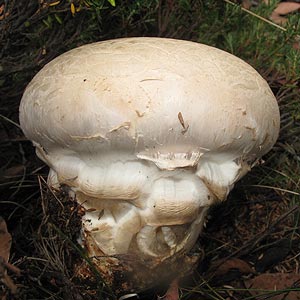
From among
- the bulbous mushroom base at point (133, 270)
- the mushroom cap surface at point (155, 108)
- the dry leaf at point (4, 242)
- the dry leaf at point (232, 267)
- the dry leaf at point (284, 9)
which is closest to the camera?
the mushroom cap surface at point (155, 108)

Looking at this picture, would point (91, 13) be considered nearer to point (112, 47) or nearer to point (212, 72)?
point (112, 47)

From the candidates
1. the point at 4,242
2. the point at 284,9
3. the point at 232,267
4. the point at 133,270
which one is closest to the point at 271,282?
the point at 232,267

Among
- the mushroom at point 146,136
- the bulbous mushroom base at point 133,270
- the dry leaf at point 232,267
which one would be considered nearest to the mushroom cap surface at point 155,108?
the mushroom at point 146,136

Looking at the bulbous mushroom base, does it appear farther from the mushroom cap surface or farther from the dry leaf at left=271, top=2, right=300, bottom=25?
the dry leaf at left=271, top=2, right=300, bottom=25

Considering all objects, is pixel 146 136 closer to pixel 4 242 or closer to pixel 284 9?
pixel 4 242

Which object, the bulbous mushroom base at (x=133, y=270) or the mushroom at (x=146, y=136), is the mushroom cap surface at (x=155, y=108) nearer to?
the mushroom at (x=146, y=136)

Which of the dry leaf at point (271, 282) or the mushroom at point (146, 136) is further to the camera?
the dry leaf at point (271, 282)

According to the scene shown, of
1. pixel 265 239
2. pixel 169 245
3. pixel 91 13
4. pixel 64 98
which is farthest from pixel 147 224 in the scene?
pixel 91 13
